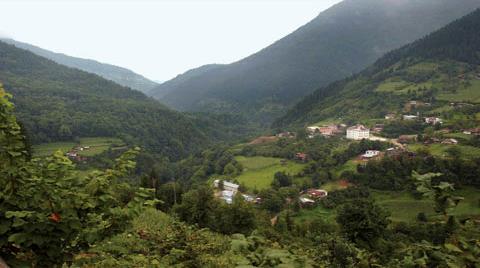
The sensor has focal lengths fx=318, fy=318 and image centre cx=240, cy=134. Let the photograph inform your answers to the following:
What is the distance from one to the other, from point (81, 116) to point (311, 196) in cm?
9491

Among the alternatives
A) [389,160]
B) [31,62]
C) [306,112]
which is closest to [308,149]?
[389,160]

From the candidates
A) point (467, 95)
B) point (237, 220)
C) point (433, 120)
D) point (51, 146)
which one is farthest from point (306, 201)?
point (467, 95)

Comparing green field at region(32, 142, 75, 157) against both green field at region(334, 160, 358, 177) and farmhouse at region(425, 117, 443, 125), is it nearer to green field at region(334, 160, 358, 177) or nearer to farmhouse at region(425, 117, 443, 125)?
green field at region(334, 160, 358, 177)

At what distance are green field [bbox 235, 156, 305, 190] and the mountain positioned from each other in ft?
132

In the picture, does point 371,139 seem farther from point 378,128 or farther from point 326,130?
point 326,130

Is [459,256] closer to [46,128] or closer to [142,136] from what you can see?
[46,128]

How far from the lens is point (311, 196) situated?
55.9 meters

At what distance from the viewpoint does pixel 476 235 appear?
306 cm

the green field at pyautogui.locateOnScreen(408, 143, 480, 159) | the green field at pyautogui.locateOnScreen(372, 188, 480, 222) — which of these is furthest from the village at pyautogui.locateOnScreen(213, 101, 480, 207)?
the green field at pyautogui.locateOnScreen(372, 188, 480, 222)

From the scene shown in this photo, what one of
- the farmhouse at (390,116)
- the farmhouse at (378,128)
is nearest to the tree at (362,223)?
the farmhouse at (378,128)

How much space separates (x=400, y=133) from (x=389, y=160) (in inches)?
1142

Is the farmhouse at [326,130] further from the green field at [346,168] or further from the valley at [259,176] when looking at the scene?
the green field at [346,168]

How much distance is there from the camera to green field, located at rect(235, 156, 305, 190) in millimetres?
65500

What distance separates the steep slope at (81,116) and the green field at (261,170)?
2058 inches
